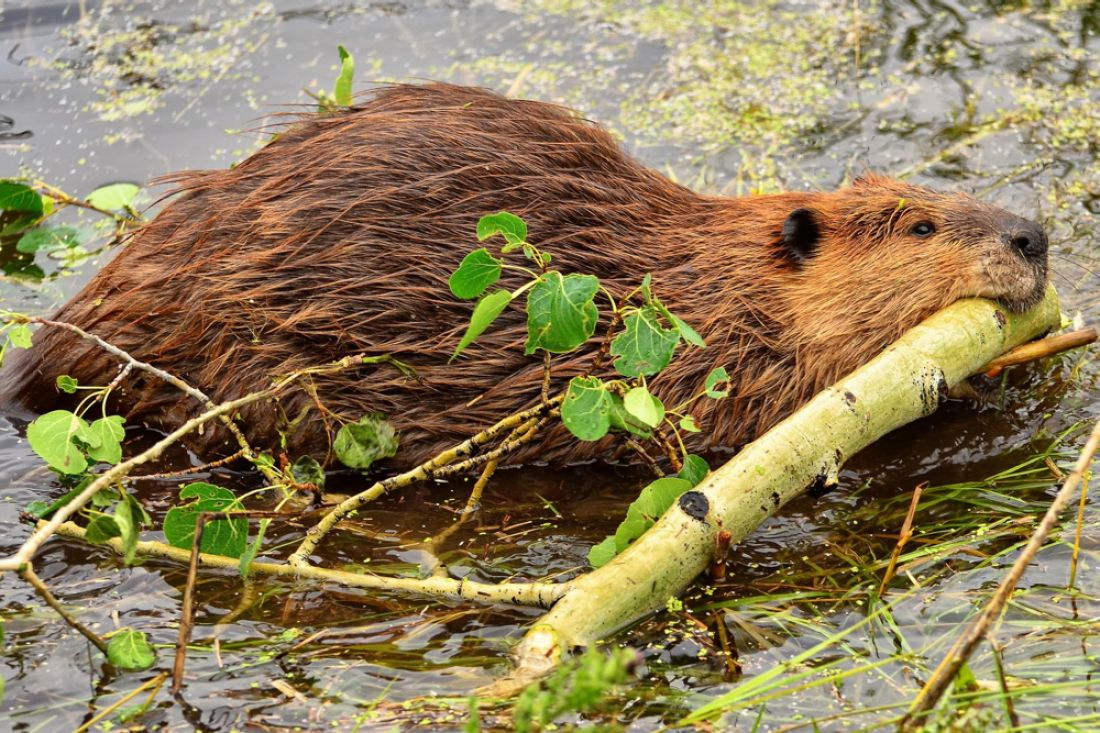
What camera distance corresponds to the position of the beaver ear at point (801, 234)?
3.59 meters

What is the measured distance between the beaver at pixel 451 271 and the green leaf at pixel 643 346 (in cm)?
65

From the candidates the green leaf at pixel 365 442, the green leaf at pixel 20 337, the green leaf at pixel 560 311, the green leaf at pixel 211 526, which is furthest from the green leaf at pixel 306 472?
the green leaf at pixel 560 311

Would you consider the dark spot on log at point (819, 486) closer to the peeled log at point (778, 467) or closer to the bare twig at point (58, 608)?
the peeled log at point (778, 467)

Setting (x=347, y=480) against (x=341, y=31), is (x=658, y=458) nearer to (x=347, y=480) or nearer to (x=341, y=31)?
(x=347, y=480)

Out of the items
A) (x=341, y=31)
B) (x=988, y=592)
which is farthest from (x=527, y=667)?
(x=341, y=31)

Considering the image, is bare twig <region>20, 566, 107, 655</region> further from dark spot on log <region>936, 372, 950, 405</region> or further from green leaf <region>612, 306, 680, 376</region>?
dark spot on log <region>936, 372, 950, 405</region>

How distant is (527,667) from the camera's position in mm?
2471

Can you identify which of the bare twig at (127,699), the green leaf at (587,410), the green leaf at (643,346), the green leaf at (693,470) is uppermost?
the green leaf at (643,346)

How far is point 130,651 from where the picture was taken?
8.21 ft

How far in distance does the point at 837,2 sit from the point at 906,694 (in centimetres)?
398

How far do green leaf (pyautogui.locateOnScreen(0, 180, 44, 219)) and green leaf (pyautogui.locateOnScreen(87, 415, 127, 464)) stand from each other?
3.51 ft

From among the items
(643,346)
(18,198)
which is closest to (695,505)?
(643,346)

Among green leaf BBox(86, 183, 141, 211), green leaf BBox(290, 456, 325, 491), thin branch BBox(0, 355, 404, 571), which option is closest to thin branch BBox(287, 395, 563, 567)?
green leaf BBox(290, 456, 325, 491)

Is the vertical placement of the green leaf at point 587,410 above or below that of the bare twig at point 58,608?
above
